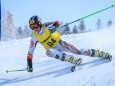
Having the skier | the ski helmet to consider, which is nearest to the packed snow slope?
the skier

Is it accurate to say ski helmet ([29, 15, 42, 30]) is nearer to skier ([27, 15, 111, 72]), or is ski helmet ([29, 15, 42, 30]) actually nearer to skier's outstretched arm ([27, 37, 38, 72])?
skier ([27, 15, 111, 72])

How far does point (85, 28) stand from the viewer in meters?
68.1

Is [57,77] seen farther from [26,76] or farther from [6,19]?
[6,19]

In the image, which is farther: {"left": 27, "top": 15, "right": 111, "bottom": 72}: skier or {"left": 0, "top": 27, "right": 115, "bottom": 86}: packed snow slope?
{"left": 27, "top": 15, "right": 111, "bottom": 72}: skier

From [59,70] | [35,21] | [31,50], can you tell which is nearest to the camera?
[35,21]

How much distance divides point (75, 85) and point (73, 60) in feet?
5.25

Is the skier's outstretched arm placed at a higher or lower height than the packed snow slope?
higher

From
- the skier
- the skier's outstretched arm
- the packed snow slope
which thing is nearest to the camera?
the packed snow slope

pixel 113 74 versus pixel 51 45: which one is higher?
pixel 51 45

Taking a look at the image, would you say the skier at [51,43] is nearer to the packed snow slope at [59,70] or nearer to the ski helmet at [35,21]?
the ski helmet at [35,21]

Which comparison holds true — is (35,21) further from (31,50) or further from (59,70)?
(59,70)

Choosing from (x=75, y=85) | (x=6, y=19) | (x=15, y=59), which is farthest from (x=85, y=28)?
(x=75, y=85)

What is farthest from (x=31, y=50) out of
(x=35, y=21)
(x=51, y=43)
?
(x=35, y=21)

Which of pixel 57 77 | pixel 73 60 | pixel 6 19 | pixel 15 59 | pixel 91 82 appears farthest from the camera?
pixel 6 19
